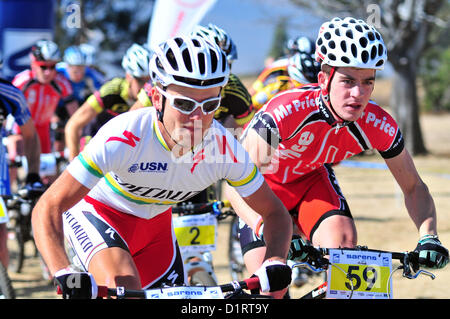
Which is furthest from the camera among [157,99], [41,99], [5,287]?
[41,99]

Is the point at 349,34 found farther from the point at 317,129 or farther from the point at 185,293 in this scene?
the point at 185,293

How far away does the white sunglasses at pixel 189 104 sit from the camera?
137 inches

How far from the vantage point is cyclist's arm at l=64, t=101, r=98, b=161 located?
22.5ft

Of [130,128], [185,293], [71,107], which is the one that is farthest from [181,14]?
[185,293]

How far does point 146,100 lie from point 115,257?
2328 mm

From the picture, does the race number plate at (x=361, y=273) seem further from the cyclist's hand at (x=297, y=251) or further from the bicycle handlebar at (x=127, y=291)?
the bicycle handlebar at (x=127, y=291)

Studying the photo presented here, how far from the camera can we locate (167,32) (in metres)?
11.8

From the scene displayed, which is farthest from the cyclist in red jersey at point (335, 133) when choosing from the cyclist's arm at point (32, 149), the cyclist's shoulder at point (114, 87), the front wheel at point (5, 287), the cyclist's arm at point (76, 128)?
the cyclist's shoulder at point (114, 87)

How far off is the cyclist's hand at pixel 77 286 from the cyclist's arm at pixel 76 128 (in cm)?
384

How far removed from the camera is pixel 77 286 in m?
2.97

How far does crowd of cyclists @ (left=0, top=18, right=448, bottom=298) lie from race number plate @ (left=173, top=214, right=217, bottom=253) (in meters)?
0.81

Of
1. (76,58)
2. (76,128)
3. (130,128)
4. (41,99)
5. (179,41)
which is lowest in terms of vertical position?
(41,99)

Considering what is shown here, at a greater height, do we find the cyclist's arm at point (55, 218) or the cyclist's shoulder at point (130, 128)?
the cyclist's shoulder at point (130, 128)

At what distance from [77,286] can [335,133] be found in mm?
2252
